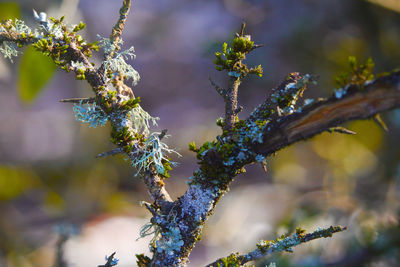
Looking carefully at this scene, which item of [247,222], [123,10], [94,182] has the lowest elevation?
[123,10]

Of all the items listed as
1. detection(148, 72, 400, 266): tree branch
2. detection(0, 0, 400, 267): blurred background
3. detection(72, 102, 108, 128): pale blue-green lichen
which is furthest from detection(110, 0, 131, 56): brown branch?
detection(0, 0, 400, 267): blurred background

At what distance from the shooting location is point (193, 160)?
2.33 meters

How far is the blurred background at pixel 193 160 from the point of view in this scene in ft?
4.96

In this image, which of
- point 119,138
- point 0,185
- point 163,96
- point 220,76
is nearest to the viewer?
point 119,138

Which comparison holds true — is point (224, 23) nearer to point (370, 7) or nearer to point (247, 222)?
point (370, 7)

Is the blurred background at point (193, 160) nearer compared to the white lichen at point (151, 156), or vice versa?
the white lichen at point (151, 156)

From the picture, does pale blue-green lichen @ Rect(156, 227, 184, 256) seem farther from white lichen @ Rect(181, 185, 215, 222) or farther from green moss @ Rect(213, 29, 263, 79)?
green moss @ Rect(213, 29, 263, 79)

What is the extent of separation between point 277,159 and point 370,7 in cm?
103

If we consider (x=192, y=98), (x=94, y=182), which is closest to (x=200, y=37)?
(x=192, y=98)

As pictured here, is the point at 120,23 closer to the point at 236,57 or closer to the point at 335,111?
the point at 236,57

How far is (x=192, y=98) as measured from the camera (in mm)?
2811

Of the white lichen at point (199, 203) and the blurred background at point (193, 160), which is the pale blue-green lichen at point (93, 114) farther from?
the blurred background at point (193, 160)

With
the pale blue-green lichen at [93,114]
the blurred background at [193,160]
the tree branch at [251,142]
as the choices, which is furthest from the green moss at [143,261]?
the blurred background at [193,160]

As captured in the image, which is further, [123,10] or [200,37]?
[200,37]
